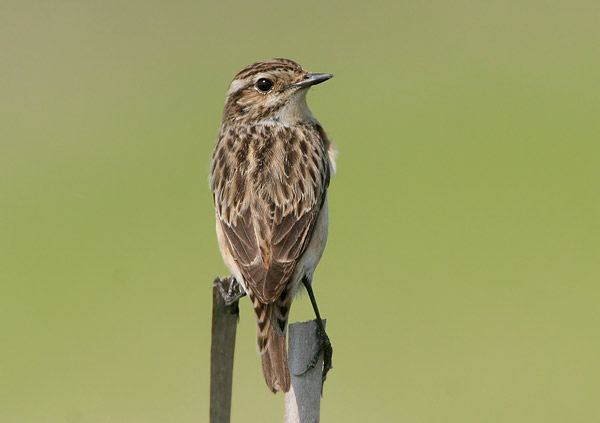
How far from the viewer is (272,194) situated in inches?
247

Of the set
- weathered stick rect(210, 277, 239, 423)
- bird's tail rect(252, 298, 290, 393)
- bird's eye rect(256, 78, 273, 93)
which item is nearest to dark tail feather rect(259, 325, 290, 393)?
bird's tail rect(252, 298, 290, 393)

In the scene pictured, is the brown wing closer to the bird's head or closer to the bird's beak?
the bird's head

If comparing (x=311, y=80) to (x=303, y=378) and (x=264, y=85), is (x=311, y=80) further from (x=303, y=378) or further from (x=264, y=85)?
(x=303, y=378)

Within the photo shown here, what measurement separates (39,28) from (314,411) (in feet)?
60.3

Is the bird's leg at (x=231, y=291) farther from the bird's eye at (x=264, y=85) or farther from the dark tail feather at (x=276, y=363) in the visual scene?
the bird's eye at (x=264, y=85)

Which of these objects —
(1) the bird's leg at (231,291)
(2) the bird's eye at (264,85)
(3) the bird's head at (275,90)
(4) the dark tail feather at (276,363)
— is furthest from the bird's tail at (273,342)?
(2) the bird's eye at (264,85)

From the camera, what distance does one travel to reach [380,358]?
11.9 metres

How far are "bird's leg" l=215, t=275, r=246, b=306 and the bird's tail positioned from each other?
17 cm

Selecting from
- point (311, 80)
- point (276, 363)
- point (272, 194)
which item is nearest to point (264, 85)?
point (311, 80)

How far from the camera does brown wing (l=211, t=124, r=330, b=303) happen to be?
19.3 ft

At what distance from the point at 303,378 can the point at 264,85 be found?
2571mm

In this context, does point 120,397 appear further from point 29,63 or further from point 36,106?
point 29,63

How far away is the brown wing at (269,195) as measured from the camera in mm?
5895

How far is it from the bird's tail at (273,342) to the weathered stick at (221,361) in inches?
8.0
